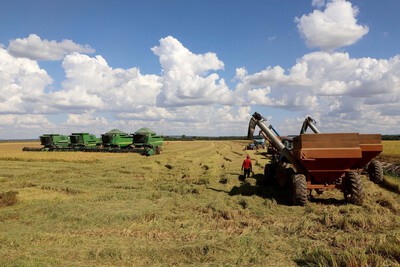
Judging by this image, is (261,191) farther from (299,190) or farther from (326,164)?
(326,164)

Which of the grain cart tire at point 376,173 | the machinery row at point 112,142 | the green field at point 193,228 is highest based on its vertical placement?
the machinery row at point 112,142

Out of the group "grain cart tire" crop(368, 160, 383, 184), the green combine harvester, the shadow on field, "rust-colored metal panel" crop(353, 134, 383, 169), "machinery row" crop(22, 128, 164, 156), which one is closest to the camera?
the shadow on field

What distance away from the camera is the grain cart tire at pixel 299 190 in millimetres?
10938

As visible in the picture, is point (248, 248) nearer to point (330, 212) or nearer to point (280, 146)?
point (330, 212)

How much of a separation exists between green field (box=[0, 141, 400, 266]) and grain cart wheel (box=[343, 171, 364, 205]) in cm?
37

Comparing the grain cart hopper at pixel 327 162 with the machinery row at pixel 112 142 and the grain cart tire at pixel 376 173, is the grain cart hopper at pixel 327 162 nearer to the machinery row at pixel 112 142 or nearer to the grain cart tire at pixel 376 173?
the grain cart tire at pixel 376 173

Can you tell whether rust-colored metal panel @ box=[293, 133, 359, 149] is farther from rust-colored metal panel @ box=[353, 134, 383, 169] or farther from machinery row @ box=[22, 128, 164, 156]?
machinery row @ box=[22, 128, 164, 156]

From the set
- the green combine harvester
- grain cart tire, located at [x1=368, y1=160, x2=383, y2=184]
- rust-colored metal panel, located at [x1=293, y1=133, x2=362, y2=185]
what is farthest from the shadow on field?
the green combine harvester

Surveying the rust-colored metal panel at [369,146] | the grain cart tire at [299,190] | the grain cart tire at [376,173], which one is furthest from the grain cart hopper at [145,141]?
the grain cart tire at [299,190]

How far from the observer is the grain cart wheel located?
1102 cm

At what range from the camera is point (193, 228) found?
8414 mm

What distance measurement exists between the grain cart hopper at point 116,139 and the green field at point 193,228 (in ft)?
75.0

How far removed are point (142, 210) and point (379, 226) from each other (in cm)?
664

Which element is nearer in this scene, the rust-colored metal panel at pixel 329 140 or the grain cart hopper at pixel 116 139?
the rust-colored metal panel at pixel 329 140
